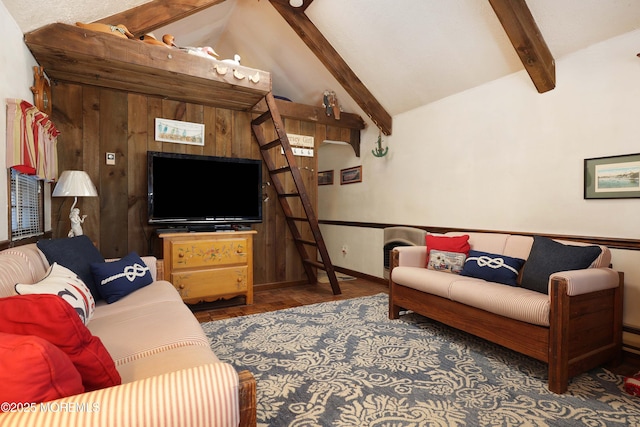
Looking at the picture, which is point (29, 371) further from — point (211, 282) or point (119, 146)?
point (119, 146)

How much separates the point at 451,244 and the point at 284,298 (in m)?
1.84

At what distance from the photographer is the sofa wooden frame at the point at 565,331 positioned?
5.71ft

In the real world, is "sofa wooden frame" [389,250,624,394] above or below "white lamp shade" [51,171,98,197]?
below

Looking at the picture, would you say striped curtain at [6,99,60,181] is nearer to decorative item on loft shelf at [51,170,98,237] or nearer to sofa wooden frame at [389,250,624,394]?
decorative item on loft shelf at [51,170,98,237]

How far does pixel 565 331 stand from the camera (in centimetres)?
175

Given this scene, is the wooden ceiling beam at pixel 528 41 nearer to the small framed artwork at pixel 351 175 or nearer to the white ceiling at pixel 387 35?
the white ceiling at pixel 387 35

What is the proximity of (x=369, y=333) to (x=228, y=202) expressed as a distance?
1.97m

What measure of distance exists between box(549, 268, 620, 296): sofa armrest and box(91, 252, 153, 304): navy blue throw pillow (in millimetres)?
2468

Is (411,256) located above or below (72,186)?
below

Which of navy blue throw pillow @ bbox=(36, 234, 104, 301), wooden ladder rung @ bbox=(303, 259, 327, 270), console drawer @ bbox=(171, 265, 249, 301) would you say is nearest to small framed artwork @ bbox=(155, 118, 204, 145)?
console drawer @ bbox=(171, 265, 249, 301)

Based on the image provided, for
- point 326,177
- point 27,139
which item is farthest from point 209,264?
point 326,177

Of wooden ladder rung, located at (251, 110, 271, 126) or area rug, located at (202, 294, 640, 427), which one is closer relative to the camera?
area rug, located at (202, 294, 640, 427)

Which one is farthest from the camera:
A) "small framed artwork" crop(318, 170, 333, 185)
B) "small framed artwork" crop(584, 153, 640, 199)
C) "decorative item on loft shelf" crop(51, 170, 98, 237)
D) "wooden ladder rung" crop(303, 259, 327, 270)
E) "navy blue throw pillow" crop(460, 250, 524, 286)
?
"small framed artwork" crop(318, 170, 333, 185)

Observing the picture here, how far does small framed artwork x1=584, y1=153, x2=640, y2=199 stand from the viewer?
218cm
